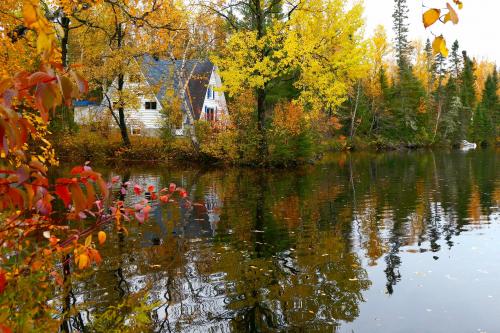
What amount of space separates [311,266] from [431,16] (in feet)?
22.0

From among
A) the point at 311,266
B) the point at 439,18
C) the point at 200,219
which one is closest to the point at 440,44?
the point at 439,18

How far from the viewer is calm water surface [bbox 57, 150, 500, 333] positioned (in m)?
5.94

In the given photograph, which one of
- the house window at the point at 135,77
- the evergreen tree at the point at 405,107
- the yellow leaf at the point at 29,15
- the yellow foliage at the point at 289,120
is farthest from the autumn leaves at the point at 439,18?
the evergreen tree at the point at 405,107

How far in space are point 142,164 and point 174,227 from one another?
19.2m

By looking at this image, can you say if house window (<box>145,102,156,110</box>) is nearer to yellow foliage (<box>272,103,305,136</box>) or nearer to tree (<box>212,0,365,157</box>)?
tree (<box>212,0,365,157</box>)

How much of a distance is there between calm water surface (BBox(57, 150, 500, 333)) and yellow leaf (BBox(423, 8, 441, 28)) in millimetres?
3286

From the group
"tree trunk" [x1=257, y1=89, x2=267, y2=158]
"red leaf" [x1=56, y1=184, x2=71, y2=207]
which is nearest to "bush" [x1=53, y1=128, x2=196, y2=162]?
"tree trunk" [x1=257, y1=89, x2=267, y2=158]

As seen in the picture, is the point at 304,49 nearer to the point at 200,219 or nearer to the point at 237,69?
the point at 237,69

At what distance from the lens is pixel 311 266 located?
7922 millimetres

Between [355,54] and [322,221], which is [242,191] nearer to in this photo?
[322,221]

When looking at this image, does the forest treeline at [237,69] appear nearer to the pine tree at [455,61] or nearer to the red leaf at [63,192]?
the red leaf at [63,192]

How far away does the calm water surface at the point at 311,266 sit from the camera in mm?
5941

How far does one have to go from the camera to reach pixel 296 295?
6.60 m

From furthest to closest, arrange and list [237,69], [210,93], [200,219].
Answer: [210,93] → [237,69] → [200,219]
